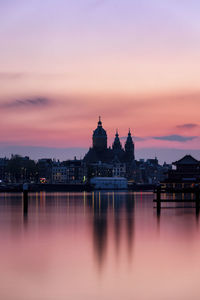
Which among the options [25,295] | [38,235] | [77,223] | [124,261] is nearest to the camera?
[25,295]

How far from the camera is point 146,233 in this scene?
5650 cm

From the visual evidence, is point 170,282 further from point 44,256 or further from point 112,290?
point 44,256

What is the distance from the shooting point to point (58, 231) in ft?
194

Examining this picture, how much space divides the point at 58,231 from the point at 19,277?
2716 cm

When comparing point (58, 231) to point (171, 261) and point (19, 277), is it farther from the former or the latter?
point (19, 277)

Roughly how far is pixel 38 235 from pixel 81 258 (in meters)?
16.2

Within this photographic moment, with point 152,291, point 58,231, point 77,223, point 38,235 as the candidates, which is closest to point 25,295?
point 152,291

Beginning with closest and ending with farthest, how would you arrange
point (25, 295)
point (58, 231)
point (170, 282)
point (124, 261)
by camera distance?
point (25, 295), point (170, 282), point (124, 261), point (58, 231)

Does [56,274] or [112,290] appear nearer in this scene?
[112,290]

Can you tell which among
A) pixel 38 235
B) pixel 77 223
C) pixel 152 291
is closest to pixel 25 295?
pixel 152 291

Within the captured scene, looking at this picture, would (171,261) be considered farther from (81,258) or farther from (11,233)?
(11,233)

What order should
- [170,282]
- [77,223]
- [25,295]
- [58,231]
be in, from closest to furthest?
[25,295] → [170,282] → [58,231] → [77,223]

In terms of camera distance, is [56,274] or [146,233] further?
[146,233]

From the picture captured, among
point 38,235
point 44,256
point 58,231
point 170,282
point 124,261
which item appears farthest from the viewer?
point 58,231
